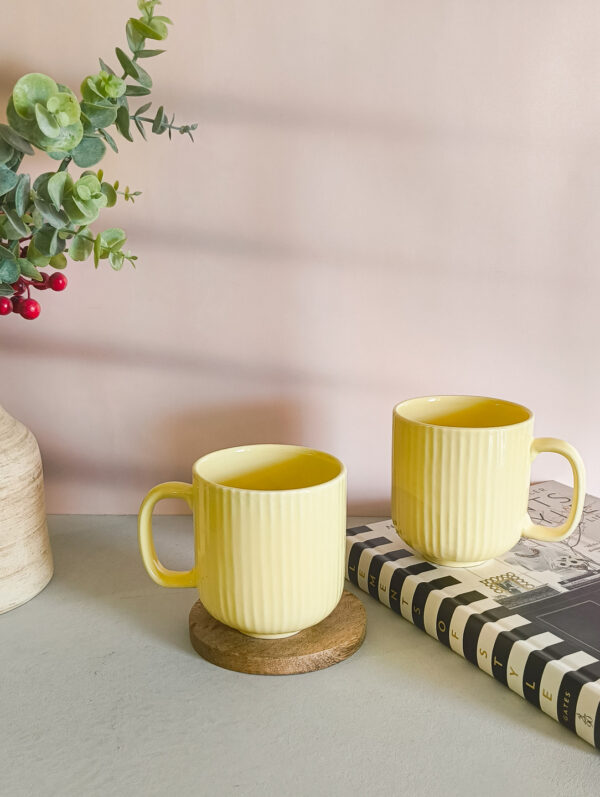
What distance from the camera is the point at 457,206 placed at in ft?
2.54

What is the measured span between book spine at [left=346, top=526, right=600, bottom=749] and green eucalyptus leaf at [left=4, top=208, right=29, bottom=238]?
37 centimetres

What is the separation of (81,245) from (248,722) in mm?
352

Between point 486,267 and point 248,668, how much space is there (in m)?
0.46

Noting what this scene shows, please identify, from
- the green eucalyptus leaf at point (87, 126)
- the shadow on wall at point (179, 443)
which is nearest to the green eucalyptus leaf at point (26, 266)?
the green eucalyptus leaf at point (87, 126)

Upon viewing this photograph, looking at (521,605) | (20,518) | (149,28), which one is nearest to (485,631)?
(521,605)

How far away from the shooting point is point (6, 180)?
537 mm

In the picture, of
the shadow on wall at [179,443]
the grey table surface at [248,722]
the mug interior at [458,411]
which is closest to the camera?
the grey table surface at [248,722]

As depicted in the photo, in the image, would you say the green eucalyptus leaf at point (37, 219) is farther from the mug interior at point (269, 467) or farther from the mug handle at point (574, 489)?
the mug handle at point (574, 489)

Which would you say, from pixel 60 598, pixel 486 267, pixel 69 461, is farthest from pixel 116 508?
pixel 486 267

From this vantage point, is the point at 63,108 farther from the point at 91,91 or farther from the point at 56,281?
the point at 56,281

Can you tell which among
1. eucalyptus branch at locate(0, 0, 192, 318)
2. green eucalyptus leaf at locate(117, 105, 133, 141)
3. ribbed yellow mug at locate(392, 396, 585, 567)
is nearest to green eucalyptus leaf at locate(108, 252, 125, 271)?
Result: eucalyptus branch at locate(0, 0, 192, 318)

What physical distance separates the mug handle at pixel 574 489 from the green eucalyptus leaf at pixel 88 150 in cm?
40

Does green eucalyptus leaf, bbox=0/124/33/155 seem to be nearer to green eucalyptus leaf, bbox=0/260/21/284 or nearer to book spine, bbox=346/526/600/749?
green eucalyptus leaf, bbox=0/260/21/284

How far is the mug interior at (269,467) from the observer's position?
2.01 feet
